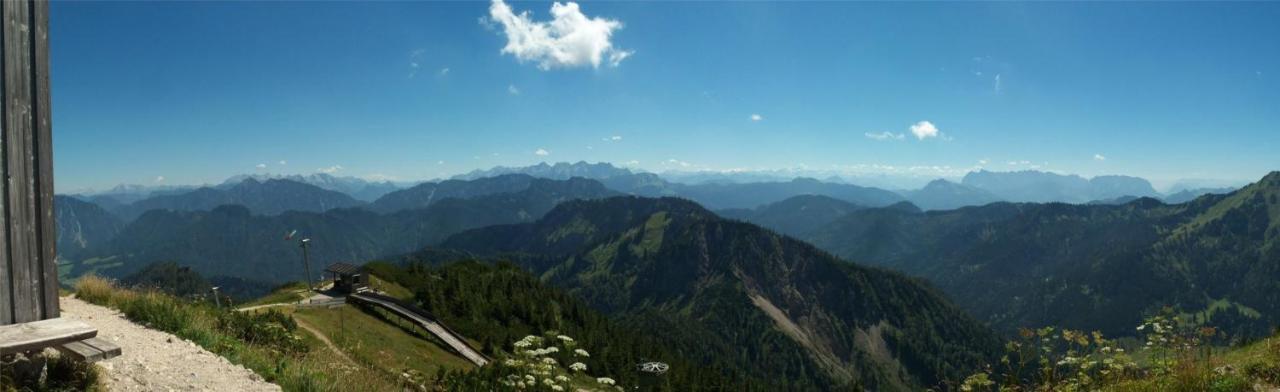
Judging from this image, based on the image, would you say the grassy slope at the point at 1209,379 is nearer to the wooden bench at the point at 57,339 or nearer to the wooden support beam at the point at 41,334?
the wooden bench at the point at 57,339

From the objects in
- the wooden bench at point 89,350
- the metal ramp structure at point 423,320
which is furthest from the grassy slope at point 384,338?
the wooden bench at point 89,350

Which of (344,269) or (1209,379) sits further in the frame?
(344,269)

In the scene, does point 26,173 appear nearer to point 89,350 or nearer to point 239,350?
point 89,350

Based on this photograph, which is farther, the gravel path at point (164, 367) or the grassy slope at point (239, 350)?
the grassy slope at point (239, 350)

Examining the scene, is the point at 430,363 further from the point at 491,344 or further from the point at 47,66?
the point at 47,66

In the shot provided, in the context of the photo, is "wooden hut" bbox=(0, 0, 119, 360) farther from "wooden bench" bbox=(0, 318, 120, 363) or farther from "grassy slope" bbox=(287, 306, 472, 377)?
"grassy slope" bbox=(287, 306, 472, 377)

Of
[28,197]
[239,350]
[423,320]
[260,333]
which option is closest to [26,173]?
[28,197]
